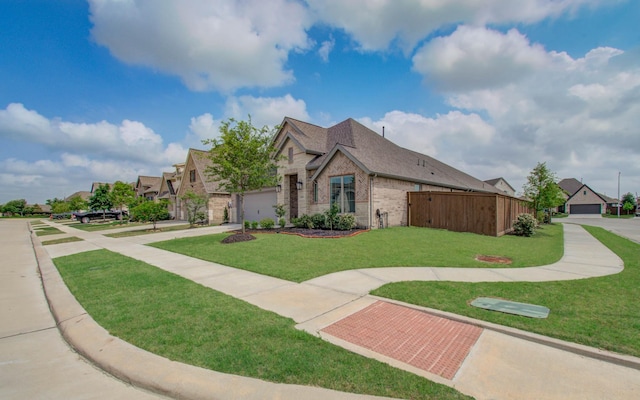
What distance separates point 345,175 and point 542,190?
56.6 feet

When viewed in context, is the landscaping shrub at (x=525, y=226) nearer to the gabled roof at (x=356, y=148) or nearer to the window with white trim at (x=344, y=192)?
the gabled roof at (x=356, y=148)

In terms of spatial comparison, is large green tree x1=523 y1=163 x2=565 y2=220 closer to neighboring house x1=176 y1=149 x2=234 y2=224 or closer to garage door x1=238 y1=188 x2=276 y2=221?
garage door x1=238 y1=188 x2=276 y2=221

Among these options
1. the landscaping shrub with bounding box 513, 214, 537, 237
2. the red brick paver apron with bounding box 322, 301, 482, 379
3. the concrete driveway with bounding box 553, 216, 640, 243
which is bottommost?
the concrete driveway with bounding box 553, 216, 640, 243

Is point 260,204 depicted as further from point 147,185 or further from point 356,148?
point 147,185

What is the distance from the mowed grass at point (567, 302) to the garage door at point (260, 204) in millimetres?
16295

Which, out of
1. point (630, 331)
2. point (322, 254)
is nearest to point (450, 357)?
point (630, 331)

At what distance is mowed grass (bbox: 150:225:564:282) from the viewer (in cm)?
753

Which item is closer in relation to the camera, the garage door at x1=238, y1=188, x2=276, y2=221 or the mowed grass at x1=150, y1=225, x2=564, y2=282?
the mowed grass at x1=150, y1=225, x2=564, y2=282

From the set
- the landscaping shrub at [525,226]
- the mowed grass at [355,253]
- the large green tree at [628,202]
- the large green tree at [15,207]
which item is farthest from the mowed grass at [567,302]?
the large green tree at [15,207]

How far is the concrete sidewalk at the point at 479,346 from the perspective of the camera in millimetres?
2711

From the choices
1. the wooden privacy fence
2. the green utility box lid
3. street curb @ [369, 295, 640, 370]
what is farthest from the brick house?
street curb @ [369, 295, 640, 370]

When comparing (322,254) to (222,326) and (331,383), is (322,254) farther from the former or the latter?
(331,383)

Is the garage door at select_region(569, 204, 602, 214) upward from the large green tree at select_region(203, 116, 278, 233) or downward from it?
downward

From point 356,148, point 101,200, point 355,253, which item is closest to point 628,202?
point 356,148
